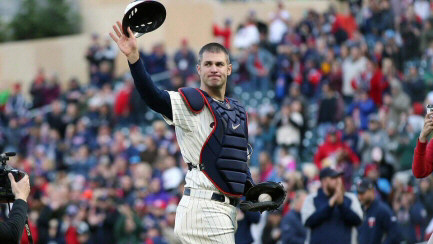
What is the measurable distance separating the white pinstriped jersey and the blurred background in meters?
3.26

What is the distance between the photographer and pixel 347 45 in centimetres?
2000

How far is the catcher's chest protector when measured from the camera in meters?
7.15

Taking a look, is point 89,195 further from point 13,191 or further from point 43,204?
point 13,191

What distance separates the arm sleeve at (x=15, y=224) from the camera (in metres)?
6.31

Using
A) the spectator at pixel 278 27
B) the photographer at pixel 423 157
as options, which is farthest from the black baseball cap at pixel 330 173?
the spectator at pixel 278 27

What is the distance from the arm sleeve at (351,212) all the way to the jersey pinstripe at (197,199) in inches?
120

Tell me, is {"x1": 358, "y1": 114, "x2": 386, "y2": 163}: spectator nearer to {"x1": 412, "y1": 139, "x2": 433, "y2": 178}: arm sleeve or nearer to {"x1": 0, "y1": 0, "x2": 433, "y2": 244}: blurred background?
{"x1": 0, "y1": 0, "x2": 433, "y2": 244}: blurred background

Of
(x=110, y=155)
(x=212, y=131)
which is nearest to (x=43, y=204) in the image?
(x=110, y=155)

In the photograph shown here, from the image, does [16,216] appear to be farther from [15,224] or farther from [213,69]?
[213,69]

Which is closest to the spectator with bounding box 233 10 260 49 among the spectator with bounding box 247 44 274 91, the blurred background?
the blurred background

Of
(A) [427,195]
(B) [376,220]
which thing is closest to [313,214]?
(B) [376,220]

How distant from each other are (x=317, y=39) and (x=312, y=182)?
7.61m

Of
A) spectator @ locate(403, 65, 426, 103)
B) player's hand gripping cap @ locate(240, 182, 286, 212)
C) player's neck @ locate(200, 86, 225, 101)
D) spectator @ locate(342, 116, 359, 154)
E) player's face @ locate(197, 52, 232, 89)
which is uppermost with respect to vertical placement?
player's face @ locate(197, 52, 232, 89)

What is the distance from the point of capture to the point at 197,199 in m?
7.18
